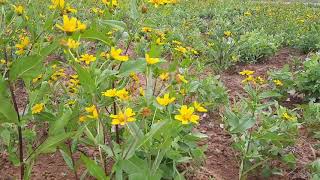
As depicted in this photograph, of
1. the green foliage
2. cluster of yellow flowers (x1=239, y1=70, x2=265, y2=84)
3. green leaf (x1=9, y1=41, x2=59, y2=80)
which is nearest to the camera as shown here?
green leaf (x1=9, y1=41, x2=59, y2=80)

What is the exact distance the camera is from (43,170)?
2211 millimetres

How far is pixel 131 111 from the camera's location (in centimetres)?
149

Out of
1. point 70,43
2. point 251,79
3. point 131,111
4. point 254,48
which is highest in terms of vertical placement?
point 70,43

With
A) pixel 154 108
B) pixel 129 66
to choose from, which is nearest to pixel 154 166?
pixel 154 108

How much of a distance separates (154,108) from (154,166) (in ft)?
0.73

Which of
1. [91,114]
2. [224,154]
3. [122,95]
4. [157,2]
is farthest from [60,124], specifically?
[224,154]

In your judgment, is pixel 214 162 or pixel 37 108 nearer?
pixel 37 108

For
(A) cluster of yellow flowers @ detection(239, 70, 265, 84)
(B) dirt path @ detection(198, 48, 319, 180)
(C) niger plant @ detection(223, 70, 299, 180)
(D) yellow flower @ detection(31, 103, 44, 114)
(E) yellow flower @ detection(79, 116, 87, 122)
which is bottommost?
(B) dirt path @ detection(198, 48, 319, 180)

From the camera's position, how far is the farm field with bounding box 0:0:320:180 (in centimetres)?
153

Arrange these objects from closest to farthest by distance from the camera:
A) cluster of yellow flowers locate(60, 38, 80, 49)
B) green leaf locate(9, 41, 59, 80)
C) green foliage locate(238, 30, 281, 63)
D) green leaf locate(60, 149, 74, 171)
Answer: cluster of yellow flowers locate(60, 38, 80, 49) < green leaf locate(9, 41, 59, 80) < green leaf locate(60, 149, 74, 171) < green foliage locate(238, 30, 281, 63)

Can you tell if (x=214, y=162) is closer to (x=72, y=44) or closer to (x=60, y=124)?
(x=60, y=124)

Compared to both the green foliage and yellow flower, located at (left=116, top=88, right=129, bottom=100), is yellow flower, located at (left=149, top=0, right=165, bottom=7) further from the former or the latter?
the green foliage

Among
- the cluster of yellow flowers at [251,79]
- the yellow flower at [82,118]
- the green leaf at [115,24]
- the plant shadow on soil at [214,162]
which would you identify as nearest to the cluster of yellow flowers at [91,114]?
the yellow flower at [82,118]

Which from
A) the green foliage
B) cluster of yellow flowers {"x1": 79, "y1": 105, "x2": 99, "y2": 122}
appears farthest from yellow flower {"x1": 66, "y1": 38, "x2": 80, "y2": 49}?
the green foliage
